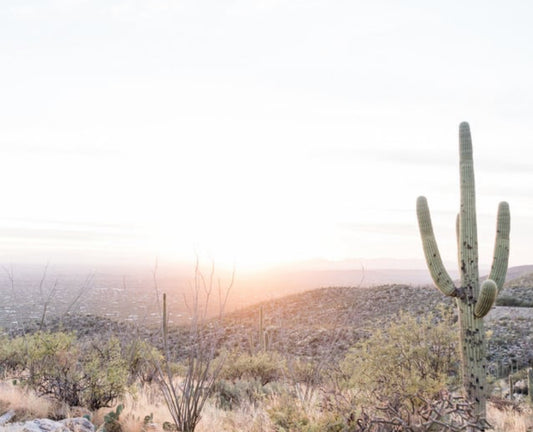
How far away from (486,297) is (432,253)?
4.47 feet

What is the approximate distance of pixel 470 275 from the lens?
9.63 metres

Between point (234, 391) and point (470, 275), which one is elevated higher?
point (470, 275)

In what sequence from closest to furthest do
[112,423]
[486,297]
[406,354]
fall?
[112,423], [486,297], [406,354]

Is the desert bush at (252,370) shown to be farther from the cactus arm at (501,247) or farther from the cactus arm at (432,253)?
the cactus arm at (501,247)

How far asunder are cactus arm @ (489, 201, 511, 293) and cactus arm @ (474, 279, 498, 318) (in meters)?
0.81

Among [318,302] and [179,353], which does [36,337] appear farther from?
[318,302]

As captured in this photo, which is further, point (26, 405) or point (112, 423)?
point (26, 405)

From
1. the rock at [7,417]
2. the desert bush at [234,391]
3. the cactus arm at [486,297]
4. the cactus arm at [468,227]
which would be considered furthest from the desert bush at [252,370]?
the rock at [7,417]

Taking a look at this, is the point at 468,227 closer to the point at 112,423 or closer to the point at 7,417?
the point at 112,423

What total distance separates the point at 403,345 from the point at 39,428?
7100 millimetres

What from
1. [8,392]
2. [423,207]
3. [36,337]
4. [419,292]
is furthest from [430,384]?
[419,292]

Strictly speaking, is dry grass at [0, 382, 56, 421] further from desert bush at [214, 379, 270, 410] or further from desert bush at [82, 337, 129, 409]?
desert bush at [214, 379, 270, 410]

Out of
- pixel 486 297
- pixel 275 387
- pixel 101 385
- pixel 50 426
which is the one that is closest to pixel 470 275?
pixel 486 297

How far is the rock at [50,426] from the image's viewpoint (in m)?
7.07
